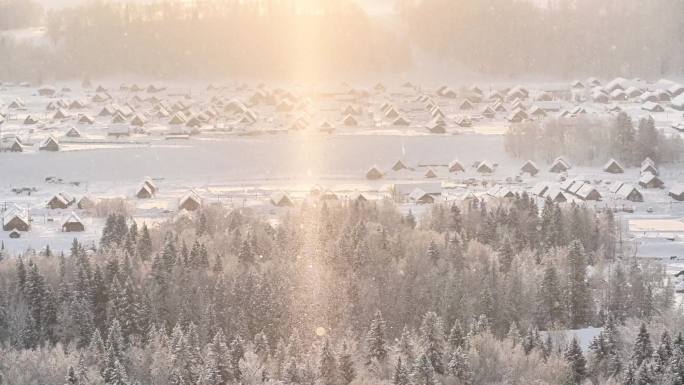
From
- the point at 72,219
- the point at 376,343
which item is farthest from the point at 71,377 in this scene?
the point at 72,219

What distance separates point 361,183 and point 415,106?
21900 millimetres

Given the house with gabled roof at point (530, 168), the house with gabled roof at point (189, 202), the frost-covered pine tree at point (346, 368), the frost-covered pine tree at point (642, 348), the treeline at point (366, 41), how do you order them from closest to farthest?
the frost-covered pine tree at point (346, 368) → the frost-covered pine tree at point (642, 348) → the house with gabled roof at point (189, 202) → the house with gabled roof at point (530, 168) → the treeline at point (366, 41)

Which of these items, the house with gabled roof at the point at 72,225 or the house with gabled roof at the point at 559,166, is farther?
the house with gabled roof at the point at 559,166

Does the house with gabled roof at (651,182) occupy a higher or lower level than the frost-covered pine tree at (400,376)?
higher

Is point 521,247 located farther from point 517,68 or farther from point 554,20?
point 554,20

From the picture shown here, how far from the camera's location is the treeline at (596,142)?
1788 inches

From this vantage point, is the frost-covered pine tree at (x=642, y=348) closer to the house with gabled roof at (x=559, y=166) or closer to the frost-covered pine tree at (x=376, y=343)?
the frost-covered pine tree at (x=376, y=343)

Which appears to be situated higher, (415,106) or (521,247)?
(415,106)

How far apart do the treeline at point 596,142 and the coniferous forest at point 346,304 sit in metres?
14.0

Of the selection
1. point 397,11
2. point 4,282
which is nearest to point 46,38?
point 397,11

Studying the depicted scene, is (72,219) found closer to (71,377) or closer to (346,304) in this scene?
(346,304)

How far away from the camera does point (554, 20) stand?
8531 cm

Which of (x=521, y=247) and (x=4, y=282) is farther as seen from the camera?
(x=521, y=247)

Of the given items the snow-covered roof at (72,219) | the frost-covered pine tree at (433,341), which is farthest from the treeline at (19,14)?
the frost-covered pine tree at (433,341)
